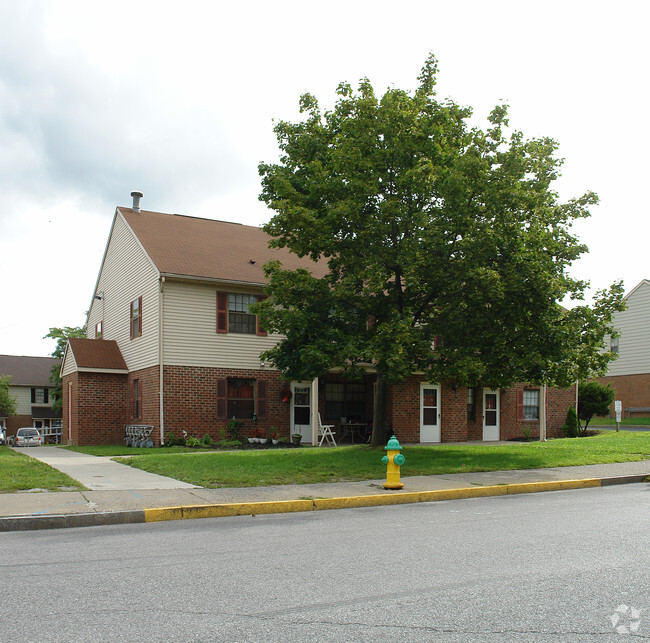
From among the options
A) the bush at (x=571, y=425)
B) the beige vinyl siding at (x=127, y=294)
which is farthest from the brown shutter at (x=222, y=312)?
the bush at (x=571, y=425)

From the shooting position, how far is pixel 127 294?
2528cm

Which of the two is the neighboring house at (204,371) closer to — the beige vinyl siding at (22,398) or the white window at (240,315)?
the white window at (240,315)

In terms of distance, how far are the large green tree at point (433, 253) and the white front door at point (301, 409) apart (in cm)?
667

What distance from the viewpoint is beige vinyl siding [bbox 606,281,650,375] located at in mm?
39656

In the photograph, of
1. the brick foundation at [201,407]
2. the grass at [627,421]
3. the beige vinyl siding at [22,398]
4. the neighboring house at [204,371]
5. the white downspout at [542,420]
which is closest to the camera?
the brick foundation at [201,407]

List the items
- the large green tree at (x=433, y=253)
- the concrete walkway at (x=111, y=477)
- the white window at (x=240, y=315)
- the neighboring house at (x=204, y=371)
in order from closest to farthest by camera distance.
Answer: the concrete walkway at (x=111, y=477)
the large green tree at (x=433, y=253)
the neighboring house at (x=204, y=371)
the white window at (x=240, y=315)

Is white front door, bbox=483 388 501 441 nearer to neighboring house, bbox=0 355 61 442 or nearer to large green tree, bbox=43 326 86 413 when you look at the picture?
large green tree, bbox=43 326 86 413

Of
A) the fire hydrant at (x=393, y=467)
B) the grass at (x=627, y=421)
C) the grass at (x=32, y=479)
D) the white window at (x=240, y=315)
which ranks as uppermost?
the white window at (x=240, y=315)

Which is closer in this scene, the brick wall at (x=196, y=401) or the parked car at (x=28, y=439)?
the brick wall at (x=196, y=401)

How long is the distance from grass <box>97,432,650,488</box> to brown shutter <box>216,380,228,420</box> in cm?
284

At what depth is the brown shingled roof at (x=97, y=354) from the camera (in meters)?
24.1

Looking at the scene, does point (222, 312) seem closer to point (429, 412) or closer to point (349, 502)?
point (429, 412)

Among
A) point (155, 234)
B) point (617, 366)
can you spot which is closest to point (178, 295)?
point (155, 234)

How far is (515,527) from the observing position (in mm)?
8039
